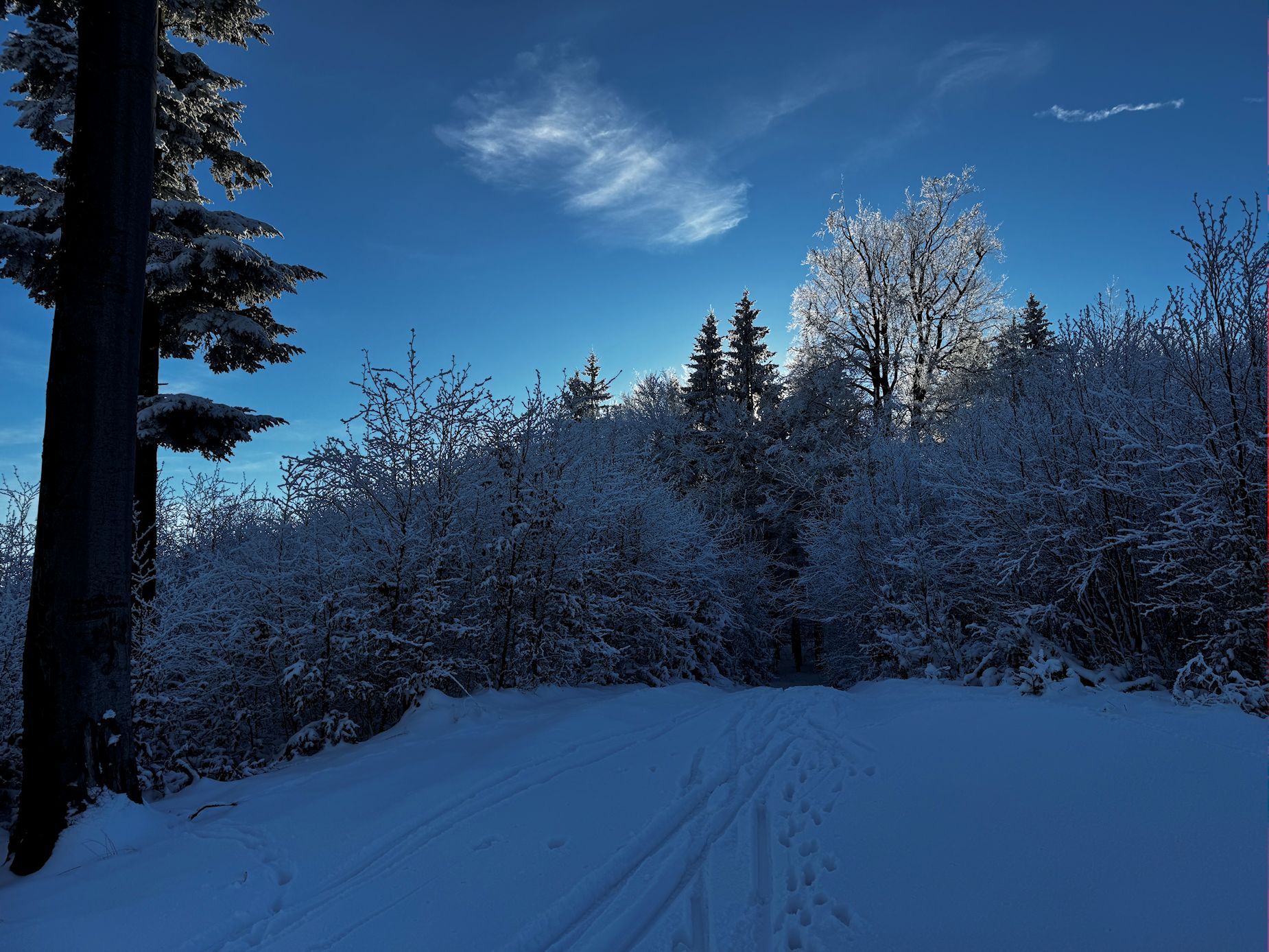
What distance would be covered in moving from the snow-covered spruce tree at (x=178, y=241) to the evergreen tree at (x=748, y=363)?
745 inches

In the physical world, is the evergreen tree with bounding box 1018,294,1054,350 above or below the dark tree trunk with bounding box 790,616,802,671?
above

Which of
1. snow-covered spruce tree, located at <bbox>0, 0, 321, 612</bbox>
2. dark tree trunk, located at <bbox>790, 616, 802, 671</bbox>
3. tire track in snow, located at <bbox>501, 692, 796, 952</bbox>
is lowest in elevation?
dark tree trunk, located at <bbox>790, 616, 802, 671</bbox>

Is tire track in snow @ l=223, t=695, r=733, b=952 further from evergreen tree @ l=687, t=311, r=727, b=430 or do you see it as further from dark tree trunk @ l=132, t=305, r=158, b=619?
evergreen tree @ l=687, t=311, r=727, b=430

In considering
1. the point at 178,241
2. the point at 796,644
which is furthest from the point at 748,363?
the point at 178,241

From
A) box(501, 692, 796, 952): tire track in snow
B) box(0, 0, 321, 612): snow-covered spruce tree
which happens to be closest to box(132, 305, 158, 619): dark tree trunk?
box(0, 0, 321, 612): snow-covered spruce tree

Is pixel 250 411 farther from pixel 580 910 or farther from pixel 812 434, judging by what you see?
pixel 812 434

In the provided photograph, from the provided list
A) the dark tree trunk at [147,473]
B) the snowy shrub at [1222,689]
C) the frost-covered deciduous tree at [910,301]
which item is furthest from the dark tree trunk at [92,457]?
the frost-covered deciduous tree at [910,301]

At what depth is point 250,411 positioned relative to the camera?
10461mm

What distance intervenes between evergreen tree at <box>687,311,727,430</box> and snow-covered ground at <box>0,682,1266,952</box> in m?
20.8

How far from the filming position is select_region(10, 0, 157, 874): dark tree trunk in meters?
4.02

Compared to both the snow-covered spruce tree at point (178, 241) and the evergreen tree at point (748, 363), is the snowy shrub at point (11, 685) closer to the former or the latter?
the snow-covered spruce tree at point (178, 241)

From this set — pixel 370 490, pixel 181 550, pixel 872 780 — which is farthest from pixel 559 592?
pixel 181 550

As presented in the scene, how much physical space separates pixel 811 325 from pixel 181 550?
62.4ft

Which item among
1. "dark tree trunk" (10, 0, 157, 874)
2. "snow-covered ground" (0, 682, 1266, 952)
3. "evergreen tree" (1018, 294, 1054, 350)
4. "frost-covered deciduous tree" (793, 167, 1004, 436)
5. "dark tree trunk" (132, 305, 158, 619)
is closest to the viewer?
"snow-covered ground" (0, 682, 1266, 952)
